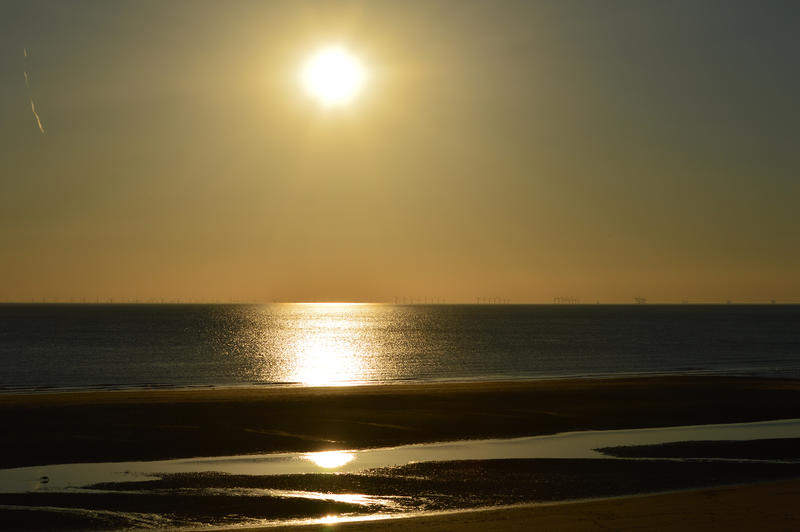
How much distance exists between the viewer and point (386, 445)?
29.8 meters

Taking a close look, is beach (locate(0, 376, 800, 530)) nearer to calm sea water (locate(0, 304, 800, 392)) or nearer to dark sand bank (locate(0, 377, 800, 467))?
dark sand bank (locate(0, 377, 800, 467))

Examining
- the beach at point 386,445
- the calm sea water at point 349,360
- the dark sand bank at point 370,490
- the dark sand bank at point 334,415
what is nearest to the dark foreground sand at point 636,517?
the beach at point 386,445

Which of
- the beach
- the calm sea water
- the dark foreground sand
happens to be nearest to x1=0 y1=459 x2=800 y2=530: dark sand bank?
the beach

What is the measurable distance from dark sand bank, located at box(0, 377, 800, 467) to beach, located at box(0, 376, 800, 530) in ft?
0.34

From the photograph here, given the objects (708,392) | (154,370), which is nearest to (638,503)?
(708,392)

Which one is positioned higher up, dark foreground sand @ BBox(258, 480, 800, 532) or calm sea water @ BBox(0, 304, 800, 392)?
calm sea water @ BBox(0, 304, 800, 392)

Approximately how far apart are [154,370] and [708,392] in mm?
49978

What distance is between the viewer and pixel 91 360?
8562cm

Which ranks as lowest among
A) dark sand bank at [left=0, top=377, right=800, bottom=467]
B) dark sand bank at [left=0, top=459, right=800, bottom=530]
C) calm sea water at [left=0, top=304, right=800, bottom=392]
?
dark sand bank at [left=0, top=459, right=800, bottom=530]

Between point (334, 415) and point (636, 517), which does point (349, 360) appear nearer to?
point (334, 415)

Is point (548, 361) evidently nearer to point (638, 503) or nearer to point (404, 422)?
point (404, 422)

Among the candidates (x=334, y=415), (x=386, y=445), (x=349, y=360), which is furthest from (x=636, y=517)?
(x=349, y=360)

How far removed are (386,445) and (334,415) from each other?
7788mm

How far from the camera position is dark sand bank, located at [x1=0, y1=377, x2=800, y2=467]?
29.4 metres
